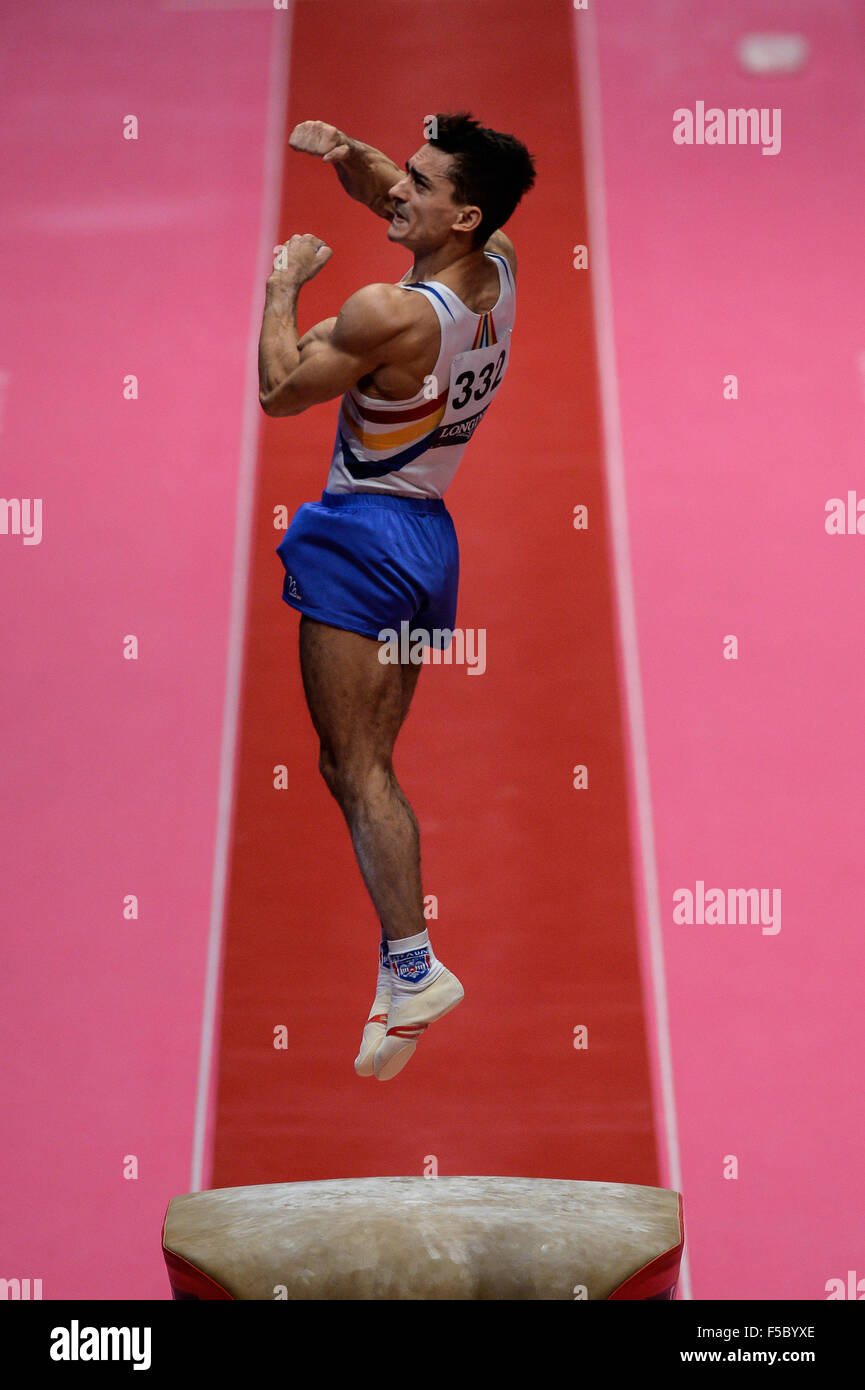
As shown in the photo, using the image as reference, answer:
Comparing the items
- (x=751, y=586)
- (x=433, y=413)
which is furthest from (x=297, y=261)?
(x=751, y=586)

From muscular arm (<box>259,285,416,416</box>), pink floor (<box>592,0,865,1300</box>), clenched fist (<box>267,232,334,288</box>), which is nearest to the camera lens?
muscular arm (<box>259,285,416,416</box>)

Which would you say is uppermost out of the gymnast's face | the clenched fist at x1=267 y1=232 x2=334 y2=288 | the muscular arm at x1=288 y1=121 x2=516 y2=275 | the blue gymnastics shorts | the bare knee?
the muscular arm at x1=288 y1=121 x2=516 y2=275

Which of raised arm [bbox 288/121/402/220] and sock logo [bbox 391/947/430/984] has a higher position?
raised arm [bbox 288/121/402/220]

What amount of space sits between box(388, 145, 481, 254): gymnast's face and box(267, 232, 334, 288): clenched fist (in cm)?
15

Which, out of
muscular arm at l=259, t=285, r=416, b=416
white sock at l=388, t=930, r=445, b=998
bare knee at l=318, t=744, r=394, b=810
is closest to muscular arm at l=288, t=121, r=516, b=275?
muscular arm at l=259, t=285, r=416, b=416

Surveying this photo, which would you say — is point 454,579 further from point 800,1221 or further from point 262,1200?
point 800,1221

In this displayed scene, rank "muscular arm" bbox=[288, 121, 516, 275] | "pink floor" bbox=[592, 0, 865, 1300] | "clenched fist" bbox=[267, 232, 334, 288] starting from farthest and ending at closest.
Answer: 1. "pink floor" bbox=[592, 0, 865, 1300]
2. "muscular arm" bbox=[288, 121, 516, 275]
3. "clenched fist" bbox=[267, 232, 334, 288]

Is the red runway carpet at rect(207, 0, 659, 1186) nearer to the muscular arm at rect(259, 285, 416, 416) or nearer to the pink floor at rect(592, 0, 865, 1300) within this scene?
the pink floor at rect(592, 0, 865, 1300)

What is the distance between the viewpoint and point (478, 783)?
14.5ft

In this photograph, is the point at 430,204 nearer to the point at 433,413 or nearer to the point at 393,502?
the point at 433,413

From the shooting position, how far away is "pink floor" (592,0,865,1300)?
169 inches

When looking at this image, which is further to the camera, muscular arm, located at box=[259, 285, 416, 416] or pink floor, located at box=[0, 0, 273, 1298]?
pink floor, located at box=[0, 0, 273, 1298]

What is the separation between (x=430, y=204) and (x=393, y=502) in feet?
1.92

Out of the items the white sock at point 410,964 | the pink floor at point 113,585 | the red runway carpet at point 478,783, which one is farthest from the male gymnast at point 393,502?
the pink floor at point 113,585
